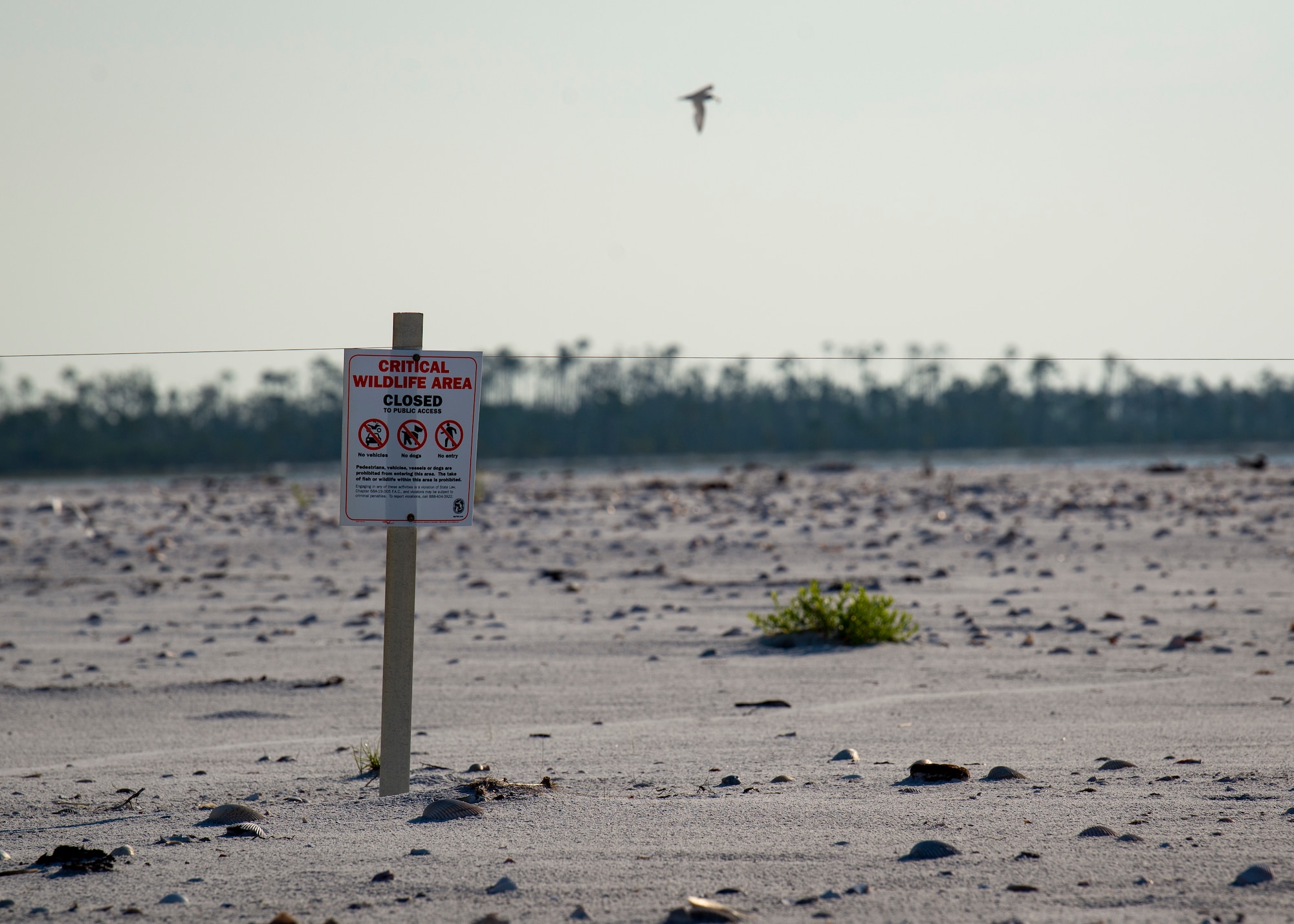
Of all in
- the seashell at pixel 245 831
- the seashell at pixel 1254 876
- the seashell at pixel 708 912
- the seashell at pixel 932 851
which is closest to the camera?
the seashell at pixel 708 912

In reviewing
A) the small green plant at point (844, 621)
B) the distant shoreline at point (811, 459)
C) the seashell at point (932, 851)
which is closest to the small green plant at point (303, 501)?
the small green plant at point (844, 621)

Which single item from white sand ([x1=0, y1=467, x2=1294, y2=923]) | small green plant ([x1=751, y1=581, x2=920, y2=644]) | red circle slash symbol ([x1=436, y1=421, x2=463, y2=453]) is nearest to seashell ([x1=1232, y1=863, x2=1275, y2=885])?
white sand ([x1=0, y1=467, x2=1294, y2=923])

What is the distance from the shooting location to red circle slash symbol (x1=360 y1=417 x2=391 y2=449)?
4.12m

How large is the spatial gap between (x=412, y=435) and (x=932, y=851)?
7.15 ft

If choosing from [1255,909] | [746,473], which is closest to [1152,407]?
[746,473]

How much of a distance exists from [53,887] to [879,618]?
20.0ft

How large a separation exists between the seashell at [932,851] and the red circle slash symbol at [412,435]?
2092 millimetres

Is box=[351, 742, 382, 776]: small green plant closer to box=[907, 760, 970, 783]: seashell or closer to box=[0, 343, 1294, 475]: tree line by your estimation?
box=[907, 760, 970, 783]: seashell

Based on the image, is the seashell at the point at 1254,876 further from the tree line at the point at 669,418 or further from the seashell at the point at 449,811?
the tree line at the point at 669,418

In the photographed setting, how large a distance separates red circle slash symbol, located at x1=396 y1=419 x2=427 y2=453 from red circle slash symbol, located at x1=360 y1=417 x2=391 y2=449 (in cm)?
5

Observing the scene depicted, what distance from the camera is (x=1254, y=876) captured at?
10.1 feet

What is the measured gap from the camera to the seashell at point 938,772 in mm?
4512

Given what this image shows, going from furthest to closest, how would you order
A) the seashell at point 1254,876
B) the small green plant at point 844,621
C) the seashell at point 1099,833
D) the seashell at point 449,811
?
the small green plant at point 844,621
the seashell at point 449,811
the seashell at point 1099,833
the seashell at point 1254,876

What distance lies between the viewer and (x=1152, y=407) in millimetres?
85500
